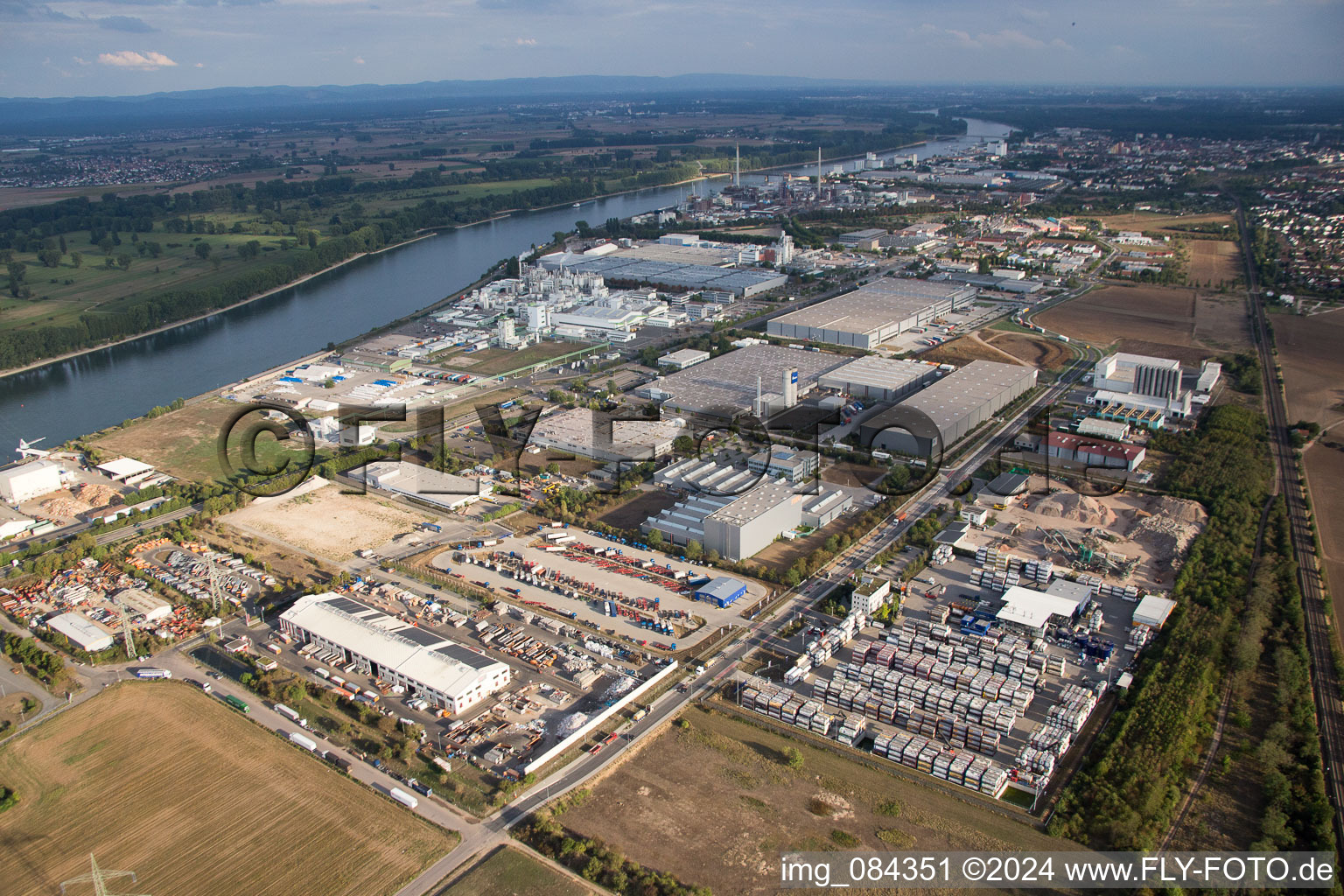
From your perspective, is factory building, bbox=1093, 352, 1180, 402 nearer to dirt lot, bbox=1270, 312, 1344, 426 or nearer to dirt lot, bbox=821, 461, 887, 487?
dirt lot, bbox=1270, 312, 1344, 426

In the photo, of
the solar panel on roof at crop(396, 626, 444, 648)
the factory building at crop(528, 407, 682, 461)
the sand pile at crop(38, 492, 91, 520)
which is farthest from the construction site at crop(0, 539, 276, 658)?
the factory building at crop(528, 407, 682, 461)

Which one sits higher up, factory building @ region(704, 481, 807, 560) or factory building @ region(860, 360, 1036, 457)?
factory building @ region(860, 360, 1036, 457)

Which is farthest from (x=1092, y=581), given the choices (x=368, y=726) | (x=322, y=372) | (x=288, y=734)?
(x=322, y=372)

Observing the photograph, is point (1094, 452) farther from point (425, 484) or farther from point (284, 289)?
point (284, 289)

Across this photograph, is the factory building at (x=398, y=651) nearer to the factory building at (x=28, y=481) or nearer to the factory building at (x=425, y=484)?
the factory building at (x=425, y=484)

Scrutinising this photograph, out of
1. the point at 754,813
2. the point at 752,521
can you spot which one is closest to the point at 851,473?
the point at 752,521

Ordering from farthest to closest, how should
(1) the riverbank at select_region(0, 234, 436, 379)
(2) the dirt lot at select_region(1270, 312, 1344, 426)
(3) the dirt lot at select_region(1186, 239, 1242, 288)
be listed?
(3) the dirt lot at select_region(1186, 239, 1242, 288) → (1) the riverbank at select_region(0, 234, 436, 379) → (2) the dirt lot at select_region(1270, 312, 1344, 426)
